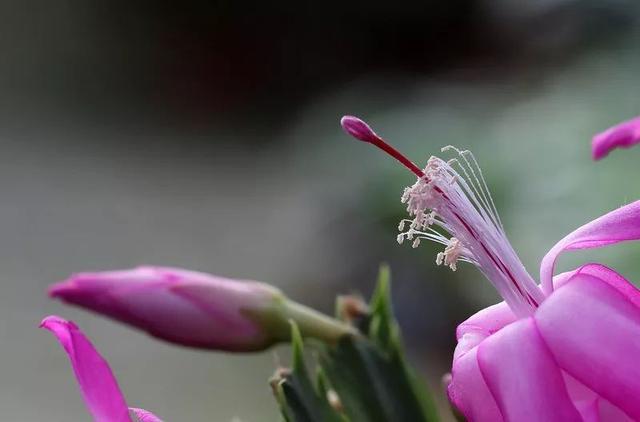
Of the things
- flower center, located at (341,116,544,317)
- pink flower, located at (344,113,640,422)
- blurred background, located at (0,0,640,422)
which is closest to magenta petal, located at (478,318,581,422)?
pink flower, located at (344,113,640,422)

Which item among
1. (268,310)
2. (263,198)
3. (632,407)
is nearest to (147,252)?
(263,198)

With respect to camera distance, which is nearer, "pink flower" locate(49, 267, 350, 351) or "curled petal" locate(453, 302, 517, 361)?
"curled petal" locate(453, 302, 517, 361)

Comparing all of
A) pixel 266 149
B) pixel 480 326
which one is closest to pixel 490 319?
pixel 480 326

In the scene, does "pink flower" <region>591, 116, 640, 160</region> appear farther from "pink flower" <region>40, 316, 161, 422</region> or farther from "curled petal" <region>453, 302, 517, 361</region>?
"pink flower" <region>40, 316, 161, 422</region>

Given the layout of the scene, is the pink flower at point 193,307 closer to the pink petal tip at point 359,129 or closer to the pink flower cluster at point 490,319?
the pink flower cluster at point 490,319

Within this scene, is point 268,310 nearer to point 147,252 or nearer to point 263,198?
point 147,252

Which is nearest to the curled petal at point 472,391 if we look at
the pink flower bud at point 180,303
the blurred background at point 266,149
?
the pink flower bud at point 180,303

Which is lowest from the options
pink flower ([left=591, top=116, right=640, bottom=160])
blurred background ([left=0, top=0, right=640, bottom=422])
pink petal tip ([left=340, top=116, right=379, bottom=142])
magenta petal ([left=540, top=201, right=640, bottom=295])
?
magenta petal ([left=540, top=201, right=640, bottom=295])
